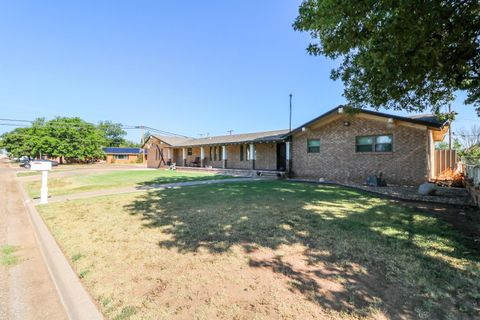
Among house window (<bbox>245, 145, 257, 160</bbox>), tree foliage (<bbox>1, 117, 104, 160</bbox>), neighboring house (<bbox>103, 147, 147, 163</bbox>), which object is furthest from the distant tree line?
house window (<bbox>245, 145, 257, 160</bbox>)

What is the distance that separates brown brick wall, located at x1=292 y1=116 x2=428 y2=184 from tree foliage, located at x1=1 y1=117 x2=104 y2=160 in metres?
51.3

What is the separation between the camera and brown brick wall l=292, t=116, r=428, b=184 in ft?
39.5

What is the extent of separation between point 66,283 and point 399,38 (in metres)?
8.05

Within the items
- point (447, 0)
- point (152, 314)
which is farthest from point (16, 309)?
point (447, 0)

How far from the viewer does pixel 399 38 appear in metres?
5.73

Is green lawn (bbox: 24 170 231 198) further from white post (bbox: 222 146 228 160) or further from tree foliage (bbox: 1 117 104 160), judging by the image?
tree foliage (bbox: 1 117 104 160)

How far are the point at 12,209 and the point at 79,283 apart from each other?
7763 millimetres

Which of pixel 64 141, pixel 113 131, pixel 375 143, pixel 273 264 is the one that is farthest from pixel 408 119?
pixel 113 131

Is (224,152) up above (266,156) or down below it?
above

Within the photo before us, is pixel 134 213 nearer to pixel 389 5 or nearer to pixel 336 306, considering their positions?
pixel 336 306

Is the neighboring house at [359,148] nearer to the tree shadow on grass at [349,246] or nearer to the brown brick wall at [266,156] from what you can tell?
the brown brick wall at [266,156]

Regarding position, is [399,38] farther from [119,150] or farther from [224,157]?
[119,150]

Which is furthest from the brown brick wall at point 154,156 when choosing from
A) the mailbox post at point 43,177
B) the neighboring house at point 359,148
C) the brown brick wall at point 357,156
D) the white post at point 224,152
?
the mailbox post at point 43,177

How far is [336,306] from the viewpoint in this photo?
261cm
